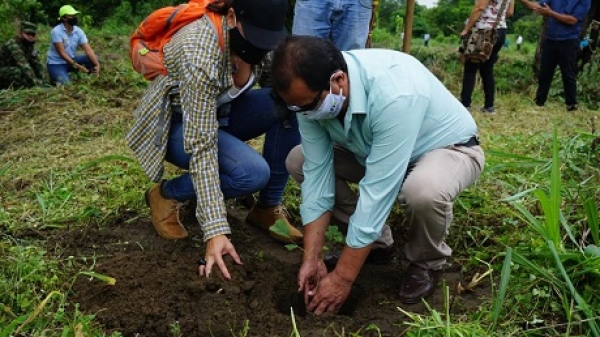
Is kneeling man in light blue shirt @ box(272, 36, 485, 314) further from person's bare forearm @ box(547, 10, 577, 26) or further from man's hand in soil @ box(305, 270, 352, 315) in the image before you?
person's bare forearm @ box(547, 10, 577, 26)

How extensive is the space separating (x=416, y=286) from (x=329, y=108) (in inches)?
32.6

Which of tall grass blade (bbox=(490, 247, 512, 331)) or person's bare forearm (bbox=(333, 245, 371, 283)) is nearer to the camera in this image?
tall grass blade (bbox=(490, 247, 512, 331))

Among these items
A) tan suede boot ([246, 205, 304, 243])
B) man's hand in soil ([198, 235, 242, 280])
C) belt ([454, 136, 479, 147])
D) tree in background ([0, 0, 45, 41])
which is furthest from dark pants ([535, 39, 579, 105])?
tree in background ([0, 0, 45, 41])

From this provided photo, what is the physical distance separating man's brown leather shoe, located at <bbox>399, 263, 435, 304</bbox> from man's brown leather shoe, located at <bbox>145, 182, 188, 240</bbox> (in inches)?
41.8

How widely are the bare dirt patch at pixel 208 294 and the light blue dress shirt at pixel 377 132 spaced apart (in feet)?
1.11

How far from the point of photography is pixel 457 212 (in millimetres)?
3082

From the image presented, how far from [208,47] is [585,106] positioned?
18.8ft

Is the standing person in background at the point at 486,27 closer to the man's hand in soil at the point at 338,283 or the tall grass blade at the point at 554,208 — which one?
the tall grass blade at the point at 554,208

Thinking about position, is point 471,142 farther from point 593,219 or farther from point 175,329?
point 175,329

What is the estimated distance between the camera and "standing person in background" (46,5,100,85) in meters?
8.01

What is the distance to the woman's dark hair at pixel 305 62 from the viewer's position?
6.65 feet

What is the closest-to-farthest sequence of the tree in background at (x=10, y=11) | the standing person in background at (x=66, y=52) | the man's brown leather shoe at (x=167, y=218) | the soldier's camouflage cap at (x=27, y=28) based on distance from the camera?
the man's brown leather shoe at (x=167, y=218) < the tree in background at (x=10, y=11) < the soldier's camouflage cap at (x=27, y=28) < the standing person in background at (x=66, y=52)

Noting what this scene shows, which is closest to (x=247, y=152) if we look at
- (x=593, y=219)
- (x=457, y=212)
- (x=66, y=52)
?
(x=457, y=212)

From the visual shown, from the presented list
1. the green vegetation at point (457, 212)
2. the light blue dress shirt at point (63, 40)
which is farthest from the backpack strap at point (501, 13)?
the light blue dress shirt at point (63, 40)
